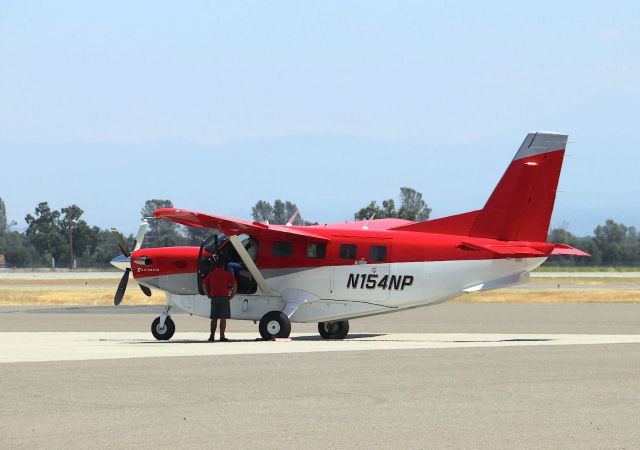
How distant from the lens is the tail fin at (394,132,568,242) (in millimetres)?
26812

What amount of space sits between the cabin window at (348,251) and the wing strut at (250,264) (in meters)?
1.90

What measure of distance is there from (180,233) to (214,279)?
14544 centimetres

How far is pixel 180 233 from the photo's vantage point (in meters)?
171

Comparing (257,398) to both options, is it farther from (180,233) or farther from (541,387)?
(180,233)

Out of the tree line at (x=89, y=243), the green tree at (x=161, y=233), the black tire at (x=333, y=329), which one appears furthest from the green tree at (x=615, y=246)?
the black tire at (x=333, y=329)

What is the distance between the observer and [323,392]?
15469mm

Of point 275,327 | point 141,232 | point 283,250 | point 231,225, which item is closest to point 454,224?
point 283,250

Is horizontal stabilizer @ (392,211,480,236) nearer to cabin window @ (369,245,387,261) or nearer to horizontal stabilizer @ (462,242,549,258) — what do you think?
horizontal stabilizer @ (462,242,549,258)

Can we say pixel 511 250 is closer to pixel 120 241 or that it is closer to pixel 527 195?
pixel 527 195

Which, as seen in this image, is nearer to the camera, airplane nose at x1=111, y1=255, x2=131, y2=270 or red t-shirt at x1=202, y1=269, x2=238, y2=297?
red t-shirt at x1=202, y1=269, x2=238, y2=297

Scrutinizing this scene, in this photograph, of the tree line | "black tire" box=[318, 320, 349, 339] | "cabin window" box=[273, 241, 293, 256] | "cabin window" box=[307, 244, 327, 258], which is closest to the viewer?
"cabin window" box=[307, 244, 327, 258]

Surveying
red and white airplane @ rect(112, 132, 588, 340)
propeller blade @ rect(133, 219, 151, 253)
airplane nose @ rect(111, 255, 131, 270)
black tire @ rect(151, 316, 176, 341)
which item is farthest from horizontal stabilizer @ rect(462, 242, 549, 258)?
airplane nose @ rect(111, 255, 131, 270)

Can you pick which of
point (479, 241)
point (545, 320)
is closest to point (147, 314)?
point (545, 320)

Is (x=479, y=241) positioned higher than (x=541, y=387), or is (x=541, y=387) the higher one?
(x=479, y=241)
